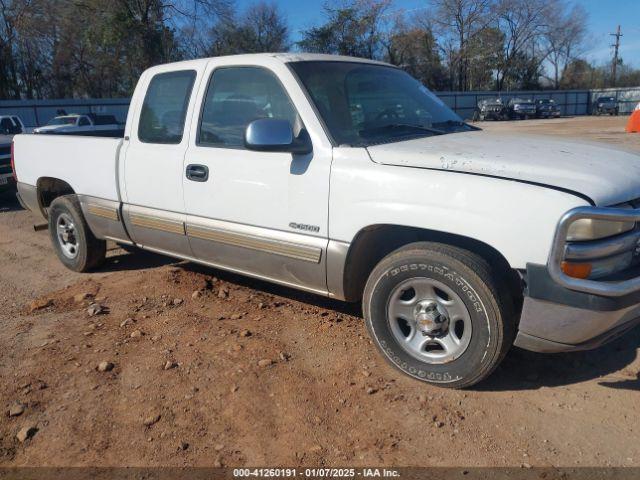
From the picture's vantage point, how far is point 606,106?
51.8 m

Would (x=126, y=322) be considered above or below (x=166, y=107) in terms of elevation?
below

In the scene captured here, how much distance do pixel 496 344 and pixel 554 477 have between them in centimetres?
69

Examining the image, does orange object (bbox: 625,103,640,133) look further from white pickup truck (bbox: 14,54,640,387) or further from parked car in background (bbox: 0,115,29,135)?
parked car in background (bbox: 0,115,29,135)

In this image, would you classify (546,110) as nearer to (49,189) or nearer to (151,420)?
(49,189)

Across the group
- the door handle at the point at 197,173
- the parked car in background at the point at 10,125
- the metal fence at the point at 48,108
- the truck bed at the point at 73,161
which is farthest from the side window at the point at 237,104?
the metal fence at the point at 48,108

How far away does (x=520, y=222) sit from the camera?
273 centimetres

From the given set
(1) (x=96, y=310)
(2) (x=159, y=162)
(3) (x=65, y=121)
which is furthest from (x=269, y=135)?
(3) (x=65, y=121)

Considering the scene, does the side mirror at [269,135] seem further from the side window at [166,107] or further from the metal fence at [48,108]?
the metal fence at [48,108]

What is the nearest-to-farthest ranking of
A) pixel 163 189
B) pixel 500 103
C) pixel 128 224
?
pixel 163 189 → pixel 128 224 → pixel 500 103

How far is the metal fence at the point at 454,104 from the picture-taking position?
29203 millimetres

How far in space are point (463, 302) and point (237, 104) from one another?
2120 mm

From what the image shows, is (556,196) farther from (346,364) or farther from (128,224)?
(128,224)

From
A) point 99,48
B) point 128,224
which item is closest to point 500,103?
point 99,48

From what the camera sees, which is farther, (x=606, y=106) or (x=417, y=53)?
(x=417, y=53)
